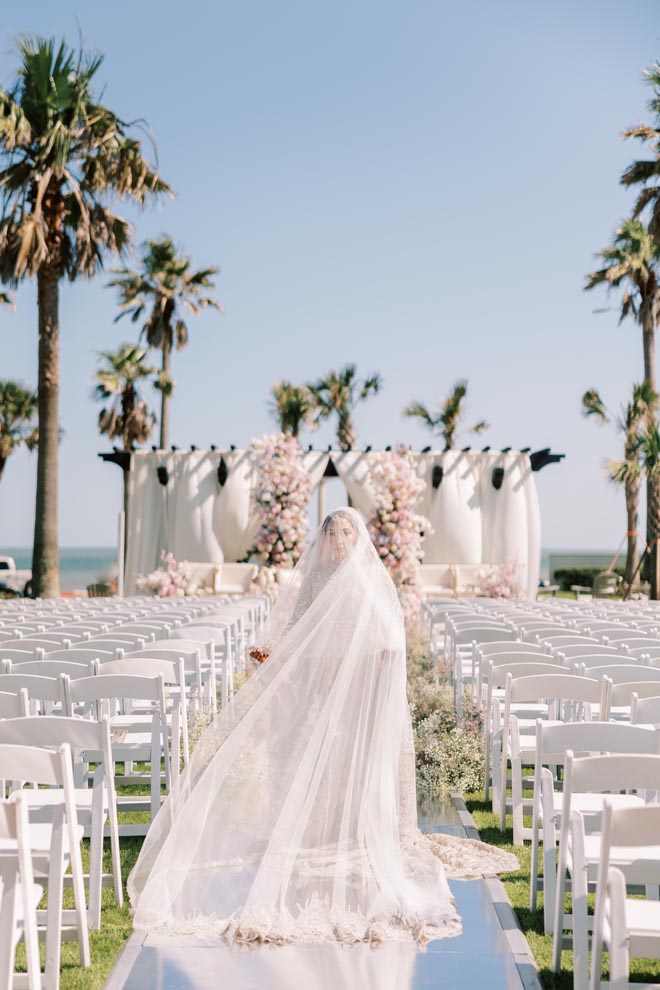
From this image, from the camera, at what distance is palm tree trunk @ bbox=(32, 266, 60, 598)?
1991 cm

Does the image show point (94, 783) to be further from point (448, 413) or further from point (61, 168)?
point (448, 413)

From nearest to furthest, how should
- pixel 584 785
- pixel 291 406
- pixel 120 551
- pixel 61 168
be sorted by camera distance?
pixel 584 785 < pixel 61 168 < pixel 120 551 < pixel 291 406

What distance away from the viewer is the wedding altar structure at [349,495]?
24172 millimetres

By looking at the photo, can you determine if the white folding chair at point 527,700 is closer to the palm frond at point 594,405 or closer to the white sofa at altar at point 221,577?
the white sofa at altar at point 221,577

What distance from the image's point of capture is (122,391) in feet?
106

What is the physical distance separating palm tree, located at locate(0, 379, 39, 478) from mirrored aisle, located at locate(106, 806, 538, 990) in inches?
1497

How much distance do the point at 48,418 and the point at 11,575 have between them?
18619 mm

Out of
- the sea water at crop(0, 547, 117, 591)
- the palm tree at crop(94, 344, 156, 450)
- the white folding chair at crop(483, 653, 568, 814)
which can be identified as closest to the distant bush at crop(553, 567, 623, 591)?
the palm tree at crop(94, 344, 156, 450)

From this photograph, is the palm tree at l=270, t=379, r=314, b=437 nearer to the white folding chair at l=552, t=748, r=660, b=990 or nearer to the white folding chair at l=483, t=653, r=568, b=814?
the white folding chair at l=483, t=653, r=568, b=814

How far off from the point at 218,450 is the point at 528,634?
15782 mm

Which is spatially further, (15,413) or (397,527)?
(15,413)

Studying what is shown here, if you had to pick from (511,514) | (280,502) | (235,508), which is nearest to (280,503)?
(280,502)

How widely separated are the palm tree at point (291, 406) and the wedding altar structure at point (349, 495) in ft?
39.8

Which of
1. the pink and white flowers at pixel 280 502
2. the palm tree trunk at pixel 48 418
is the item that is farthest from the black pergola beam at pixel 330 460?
the pink and white flowers at pixel 280 502
